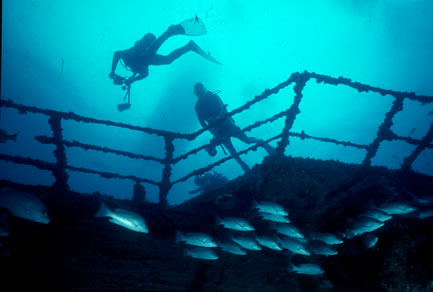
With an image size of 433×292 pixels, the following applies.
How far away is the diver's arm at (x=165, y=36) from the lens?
10.1 meters

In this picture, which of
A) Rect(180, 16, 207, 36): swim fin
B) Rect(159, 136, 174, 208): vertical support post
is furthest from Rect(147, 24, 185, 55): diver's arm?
Rect(159, 136, 174, 208): vertical support post

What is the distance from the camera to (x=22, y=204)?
334 centimetres

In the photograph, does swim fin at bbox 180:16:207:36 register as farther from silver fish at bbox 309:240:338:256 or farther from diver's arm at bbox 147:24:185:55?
silver fish at bbox 309:240:338:256

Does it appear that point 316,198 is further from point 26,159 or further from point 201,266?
point 26,159

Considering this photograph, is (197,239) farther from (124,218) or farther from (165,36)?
(165,36)

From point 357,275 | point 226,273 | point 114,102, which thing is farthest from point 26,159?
point 114,102

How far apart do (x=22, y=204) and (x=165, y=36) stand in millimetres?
8524

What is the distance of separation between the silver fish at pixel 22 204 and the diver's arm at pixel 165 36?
792 cm

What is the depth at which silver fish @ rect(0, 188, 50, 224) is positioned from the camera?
3.31 meters

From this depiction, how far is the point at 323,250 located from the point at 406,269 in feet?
5.81

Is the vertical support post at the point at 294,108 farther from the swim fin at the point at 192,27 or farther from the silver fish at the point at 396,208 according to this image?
the swim fin at the point at 192,27

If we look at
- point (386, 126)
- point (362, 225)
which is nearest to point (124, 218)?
point (362, 225)

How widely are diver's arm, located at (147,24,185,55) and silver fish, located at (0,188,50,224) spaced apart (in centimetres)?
792

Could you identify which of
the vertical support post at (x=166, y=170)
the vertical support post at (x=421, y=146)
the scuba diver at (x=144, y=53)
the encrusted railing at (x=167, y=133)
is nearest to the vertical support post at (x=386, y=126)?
the encrusted railing at (x=167, y=133)
